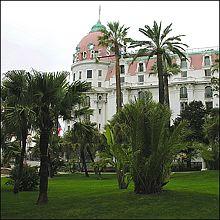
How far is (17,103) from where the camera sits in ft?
55.5

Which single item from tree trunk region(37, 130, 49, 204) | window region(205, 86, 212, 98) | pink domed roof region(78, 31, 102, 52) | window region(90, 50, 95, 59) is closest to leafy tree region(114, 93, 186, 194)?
tree trunk region(37, 130, 49, 204)

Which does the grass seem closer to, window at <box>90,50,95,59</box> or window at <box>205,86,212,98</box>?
window at <box>205,86,212,98</box>

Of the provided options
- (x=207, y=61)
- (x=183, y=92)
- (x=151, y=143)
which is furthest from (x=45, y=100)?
(x=207, y=61)

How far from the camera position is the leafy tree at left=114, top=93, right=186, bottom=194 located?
13.2 m

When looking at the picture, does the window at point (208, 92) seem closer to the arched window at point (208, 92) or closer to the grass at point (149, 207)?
the arched window at point (208, 92)

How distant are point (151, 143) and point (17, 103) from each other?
7057 millimetres

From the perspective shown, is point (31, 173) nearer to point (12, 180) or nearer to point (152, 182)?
point (12, 180)

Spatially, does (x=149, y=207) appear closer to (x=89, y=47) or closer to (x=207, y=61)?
(x=207, y=61)

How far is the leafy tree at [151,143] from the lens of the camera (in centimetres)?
1320

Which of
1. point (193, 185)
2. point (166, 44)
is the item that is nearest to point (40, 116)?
point (193, 185)

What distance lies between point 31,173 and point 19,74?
6.70 meters

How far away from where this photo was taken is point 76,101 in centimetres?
1567

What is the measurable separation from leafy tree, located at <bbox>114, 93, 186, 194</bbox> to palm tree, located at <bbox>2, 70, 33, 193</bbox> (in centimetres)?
434

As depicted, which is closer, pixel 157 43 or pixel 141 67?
pixel 157 43
